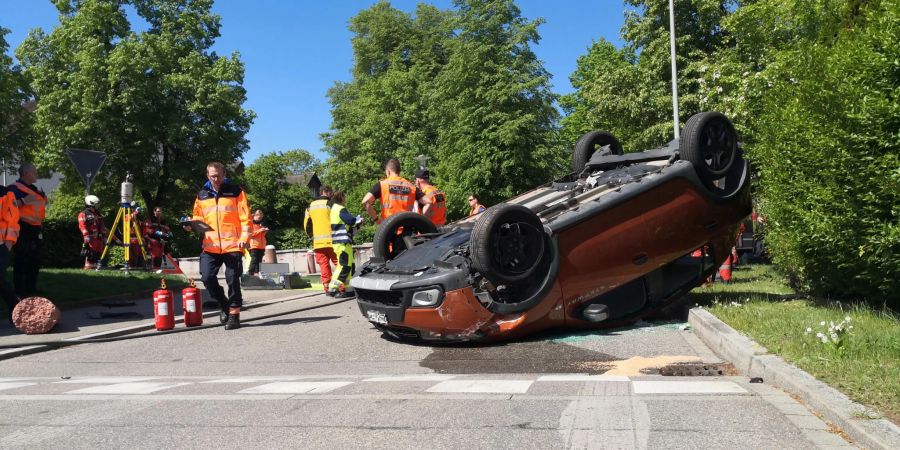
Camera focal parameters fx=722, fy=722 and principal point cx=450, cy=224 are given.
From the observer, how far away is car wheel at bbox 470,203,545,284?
20.8ft

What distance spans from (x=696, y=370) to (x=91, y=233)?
596 inches

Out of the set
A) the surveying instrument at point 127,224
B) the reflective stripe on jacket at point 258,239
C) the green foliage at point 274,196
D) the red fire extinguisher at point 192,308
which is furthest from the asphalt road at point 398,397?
the green foliage at point 274,196

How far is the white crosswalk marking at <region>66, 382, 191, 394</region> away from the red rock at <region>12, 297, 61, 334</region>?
341 centimetres

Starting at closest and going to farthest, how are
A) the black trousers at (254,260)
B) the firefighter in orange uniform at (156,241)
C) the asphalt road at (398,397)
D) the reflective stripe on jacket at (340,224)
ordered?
the asphalt road at (398,397)
the reflective stripe on jacket at (340,224)
the black trousers at (254,260)
the firefighter in orange uniform at (156,241)

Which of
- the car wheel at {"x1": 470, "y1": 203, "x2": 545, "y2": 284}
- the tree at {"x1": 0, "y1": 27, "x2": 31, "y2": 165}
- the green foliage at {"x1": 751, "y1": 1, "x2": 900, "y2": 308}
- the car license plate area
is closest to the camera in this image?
the green foliage at {"x1": 751, "y1": 1, "x2": 900, "y2": 308}

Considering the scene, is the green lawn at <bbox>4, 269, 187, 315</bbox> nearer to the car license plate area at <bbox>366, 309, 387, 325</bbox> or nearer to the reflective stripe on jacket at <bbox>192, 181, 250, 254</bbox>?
the reflective stripe on jacket at <bbox>192, 181, 250, 254</bbox>

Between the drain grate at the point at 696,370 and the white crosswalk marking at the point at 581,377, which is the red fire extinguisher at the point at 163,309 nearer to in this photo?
the white crosswalk marking at the point at 581,377

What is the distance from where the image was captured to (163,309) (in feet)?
28.0

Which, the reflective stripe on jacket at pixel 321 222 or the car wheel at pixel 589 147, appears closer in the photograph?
the car wheel at pixel 589 147

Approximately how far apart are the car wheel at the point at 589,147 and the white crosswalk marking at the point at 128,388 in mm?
5712

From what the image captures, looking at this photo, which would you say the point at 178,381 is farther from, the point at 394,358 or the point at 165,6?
the point at 165,6

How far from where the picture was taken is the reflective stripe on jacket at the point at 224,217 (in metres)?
8.34

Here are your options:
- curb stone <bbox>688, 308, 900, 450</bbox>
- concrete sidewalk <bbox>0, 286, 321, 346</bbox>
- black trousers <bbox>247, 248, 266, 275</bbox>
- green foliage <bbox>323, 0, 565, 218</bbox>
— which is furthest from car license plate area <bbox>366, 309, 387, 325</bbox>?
green foliage <bbox>323, 0, 565, 218</bbox>

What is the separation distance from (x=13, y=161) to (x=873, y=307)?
35851mm
